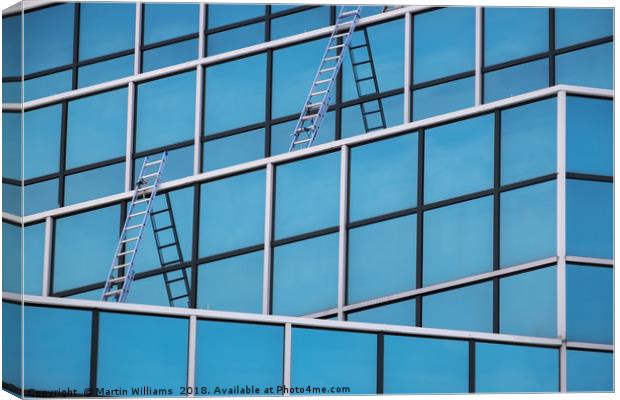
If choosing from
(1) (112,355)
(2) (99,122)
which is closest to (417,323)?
(1) (112,355)

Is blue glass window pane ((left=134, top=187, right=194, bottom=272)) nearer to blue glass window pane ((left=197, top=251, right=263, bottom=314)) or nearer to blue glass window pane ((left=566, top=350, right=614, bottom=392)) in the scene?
blue glass window pane ((left=197, top=251, right=263, bottom=314))

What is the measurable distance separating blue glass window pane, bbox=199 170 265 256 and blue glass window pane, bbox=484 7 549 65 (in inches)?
128

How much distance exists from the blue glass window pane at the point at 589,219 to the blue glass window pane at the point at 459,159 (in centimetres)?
99

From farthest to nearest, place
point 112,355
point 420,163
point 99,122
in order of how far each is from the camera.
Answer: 1. point 99,122
2. point 420,163
3. point 112,355

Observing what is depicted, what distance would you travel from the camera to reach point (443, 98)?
76.5 feet

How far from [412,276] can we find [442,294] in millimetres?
400

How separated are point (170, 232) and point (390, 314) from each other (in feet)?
8.90

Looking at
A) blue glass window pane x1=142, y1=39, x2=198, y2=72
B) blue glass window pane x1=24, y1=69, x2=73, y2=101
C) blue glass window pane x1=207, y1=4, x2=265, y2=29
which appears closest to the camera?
blue glass window pane x1=24, y1=69, x2=73, y2=101

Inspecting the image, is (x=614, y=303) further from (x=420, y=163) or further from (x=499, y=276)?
(x=420, y=163)

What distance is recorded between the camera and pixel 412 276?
21.3m

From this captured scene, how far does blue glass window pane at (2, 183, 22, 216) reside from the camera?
20766mm

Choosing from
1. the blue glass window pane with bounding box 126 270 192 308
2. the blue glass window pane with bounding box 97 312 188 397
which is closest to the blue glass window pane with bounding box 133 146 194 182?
the blue glass window pane with bounding box 126 270 192 308

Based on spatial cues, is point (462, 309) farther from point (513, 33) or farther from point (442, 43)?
point (442, 43)

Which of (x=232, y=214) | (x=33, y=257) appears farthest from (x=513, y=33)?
(x=33, y=257)
